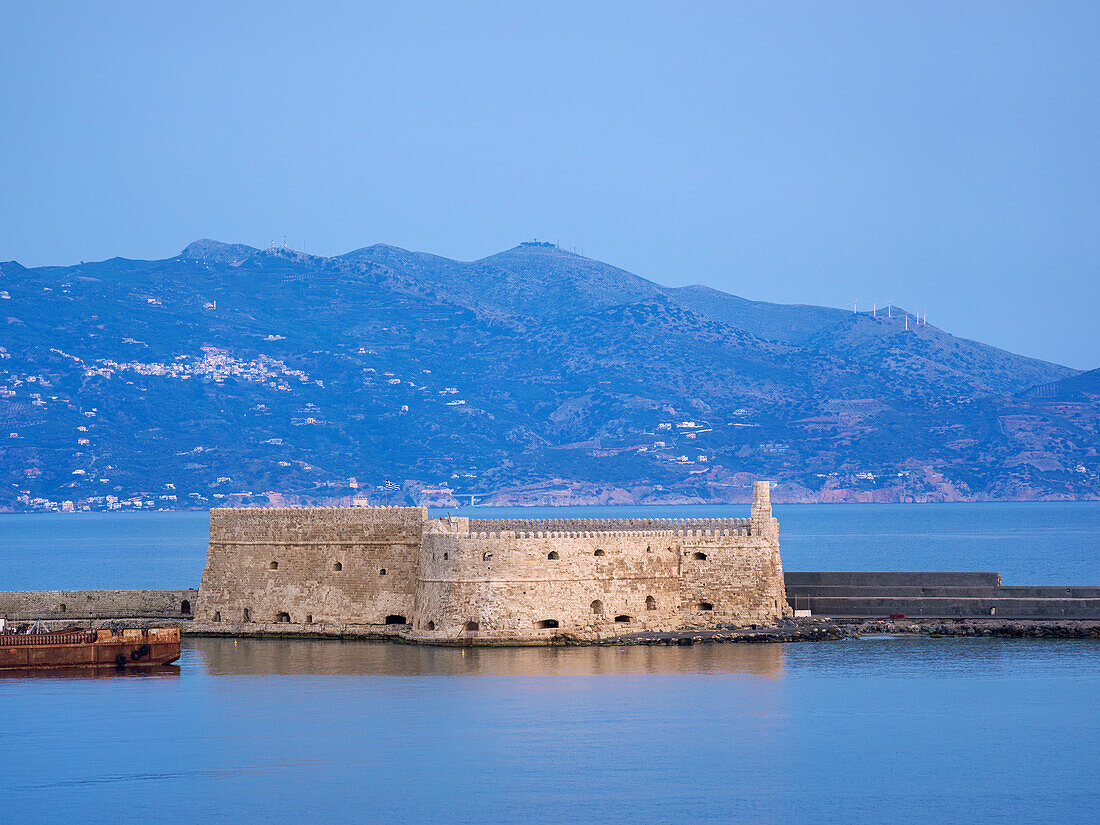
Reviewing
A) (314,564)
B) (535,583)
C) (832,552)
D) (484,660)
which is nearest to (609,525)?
(535,583)

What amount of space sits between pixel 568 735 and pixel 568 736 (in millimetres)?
94

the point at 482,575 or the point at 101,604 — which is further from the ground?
the point at 482,575

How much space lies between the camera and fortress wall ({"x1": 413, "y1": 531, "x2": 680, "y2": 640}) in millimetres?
49719

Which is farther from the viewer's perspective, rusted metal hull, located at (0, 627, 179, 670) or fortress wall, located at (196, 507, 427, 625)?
fortress wall, located at (196, 507, 427, 625)

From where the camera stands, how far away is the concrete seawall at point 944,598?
55562 mm

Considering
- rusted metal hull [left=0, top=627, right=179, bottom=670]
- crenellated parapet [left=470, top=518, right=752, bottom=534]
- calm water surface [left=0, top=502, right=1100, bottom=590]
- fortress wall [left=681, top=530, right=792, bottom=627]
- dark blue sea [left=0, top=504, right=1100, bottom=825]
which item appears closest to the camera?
dark blue sea [left=0, top=504, right=1100, bottom=825]

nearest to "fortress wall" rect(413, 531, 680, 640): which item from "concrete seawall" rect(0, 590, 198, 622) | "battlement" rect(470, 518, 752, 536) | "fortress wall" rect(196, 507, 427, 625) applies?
"fortress wall" rect(196, 507, 427, 625)

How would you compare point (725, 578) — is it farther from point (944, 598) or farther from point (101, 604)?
point (101, 604)

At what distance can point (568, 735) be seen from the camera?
40.3 meters

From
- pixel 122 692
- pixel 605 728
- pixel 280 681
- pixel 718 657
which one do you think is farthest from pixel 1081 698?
pixel 122 692

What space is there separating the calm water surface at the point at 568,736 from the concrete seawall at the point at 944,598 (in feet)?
7.75

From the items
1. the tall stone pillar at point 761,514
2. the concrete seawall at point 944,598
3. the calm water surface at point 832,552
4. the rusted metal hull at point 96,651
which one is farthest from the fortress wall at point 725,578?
the calm water surface at point 832,552

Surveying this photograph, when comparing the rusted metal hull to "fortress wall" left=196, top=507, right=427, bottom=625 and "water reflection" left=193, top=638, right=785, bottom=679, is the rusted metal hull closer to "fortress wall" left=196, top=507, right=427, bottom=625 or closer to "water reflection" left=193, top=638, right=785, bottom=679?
"water reflection" left=193, top=638, right=785, bottom=679

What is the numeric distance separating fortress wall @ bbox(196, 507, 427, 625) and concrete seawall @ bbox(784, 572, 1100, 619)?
42.4ft
